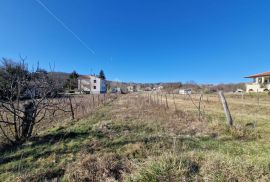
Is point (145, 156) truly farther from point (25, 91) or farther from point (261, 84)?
point (261, 84)

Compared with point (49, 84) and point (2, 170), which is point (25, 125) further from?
point (2, 170)

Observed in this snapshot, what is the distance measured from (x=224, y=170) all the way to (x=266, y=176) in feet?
1.93

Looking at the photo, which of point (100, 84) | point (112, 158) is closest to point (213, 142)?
point (112, 158)

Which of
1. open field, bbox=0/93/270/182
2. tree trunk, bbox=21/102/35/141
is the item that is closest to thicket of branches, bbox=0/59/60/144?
tree trunk, bbox=21/102/35/141

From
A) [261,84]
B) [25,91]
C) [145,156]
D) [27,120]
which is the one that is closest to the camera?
[145,156]

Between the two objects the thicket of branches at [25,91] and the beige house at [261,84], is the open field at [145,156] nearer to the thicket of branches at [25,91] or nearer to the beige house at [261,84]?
the thicket of branches at [25,91]

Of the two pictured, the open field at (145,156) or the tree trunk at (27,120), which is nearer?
the open field at (145,156)

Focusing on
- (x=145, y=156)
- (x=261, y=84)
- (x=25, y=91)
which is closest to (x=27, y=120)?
(x=25, y=91)

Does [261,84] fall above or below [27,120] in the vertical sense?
above

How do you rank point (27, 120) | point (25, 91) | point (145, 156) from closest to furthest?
point (145, 156) → point (27, 120) → point (25, 91)

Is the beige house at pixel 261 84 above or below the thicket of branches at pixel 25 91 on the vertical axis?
above

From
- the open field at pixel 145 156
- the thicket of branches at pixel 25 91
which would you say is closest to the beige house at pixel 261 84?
the open field at pixel 145 156

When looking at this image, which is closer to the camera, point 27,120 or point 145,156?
point 145,156

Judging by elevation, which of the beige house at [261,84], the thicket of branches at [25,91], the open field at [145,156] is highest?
the beige house at [261,84]
